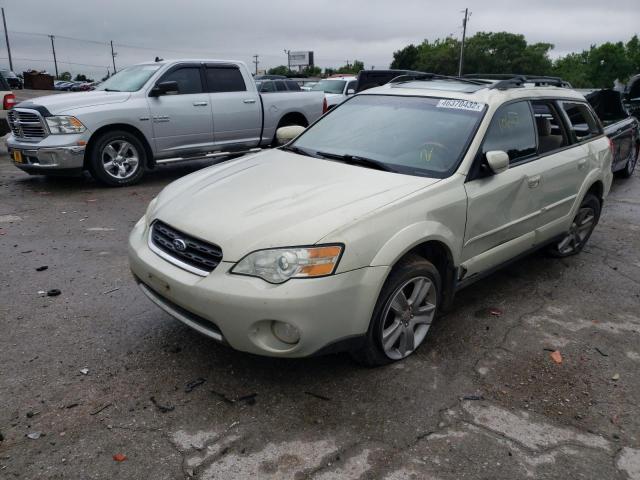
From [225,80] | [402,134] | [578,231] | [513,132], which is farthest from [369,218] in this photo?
[225,80]

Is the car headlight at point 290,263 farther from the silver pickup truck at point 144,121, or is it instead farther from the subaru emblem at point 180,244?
the silver pickup truck at point 144,121

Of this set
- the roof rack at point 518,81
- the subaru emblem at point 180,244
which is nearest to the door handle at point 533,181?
the roof rack at point 518,81

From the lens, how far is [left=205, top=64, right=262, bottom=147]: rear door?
8508 millimetres

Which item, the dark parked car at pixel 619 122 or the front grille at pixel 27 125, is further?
the dark parked car at pixel 619 122

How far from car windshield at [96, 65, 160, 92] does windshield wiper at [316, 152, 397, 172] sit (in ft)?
17.3

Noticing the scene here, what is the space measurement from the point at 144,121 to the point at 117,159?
2.30 feet

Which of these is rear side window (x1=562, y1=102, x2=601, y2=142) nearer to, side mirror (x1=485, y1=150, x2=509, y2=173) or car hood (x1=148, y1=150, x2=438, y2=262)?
side mirror (x1=485, y1=150, x2=509, y2=173)

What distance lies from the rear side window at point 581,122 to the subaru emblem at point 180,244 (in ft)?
12.0

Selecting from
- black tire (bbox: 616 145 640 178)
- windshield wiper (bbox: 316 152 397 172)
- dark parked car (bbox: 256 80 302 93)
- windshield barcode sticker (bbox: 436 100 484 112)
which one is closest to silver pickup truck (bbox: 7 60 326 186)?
dark parked car (bbox: 256 80 302 93)

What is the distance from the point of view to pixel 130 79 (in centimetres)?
821

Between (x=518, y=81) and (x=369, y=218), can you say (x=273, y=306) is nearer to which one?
(x=369, y=218)

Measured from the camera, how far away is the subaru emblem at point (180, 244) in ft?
9.60

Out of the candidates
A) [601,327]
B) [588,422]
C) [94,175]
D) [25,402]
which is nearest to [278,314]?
[25,402]

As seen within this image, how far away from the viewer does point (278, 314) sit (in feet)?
8.46
